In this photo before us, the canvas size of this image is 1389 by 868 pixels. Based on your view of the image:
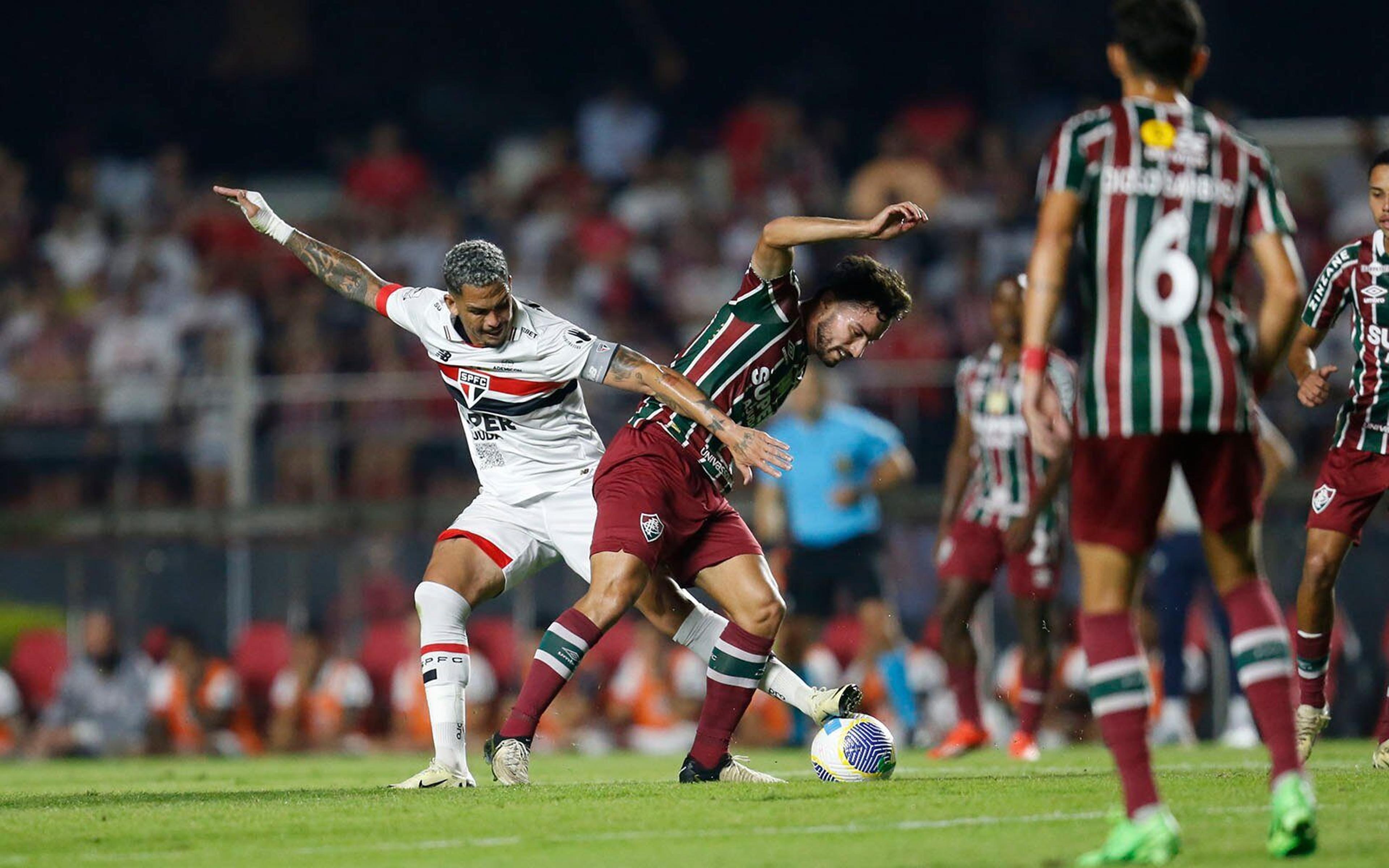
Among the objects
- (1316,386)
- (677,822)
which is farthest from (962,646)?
(677,822)

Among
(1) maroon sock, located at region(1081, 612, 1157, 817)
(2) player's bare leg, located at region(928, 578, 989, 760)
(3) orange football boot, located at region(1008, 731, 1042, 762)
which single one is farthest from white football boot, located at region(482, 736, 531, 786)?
(2) player's bare leg, located at region(928, 578, 989, 760)

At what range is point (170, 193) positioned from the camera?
20.5 m

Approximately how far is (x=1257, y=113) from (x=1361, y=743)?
9574 millimetres

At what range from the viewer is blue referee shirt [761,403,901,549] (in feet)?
43.1

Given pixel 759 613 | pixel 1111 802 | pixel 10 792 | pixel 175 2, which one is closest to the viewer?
pixel 1111 802

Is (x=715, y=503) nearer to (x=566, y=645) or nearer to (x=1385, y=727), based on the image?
(x=566, y=645)

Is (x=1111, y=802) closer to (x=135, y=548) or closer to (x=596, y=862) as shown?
(x=596, y=862)

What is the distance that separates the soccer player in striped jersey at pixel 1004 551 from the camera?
1100 centimetres

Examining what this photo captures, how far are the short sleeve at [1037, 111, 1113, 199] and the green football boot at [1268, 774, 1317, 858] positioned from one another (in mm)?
1648

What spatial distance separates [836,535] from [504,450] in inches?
198

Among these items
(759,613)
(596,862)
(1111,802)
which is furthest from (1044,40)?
(596,862)

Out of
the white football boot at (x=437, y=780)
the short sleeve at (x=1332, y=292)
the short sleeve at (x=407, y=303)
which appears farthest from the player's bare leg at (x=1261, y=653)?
the short sleeve at (x=407, y=303)

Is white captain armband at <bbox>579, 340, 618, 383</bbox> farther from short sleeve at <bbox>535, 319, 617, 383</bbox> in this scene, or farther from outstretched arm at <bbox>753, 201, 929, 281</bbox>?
outstretched arm at <bbox>753, 201, 929, 281</bbox>

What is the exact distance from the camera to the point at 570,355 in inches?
318
